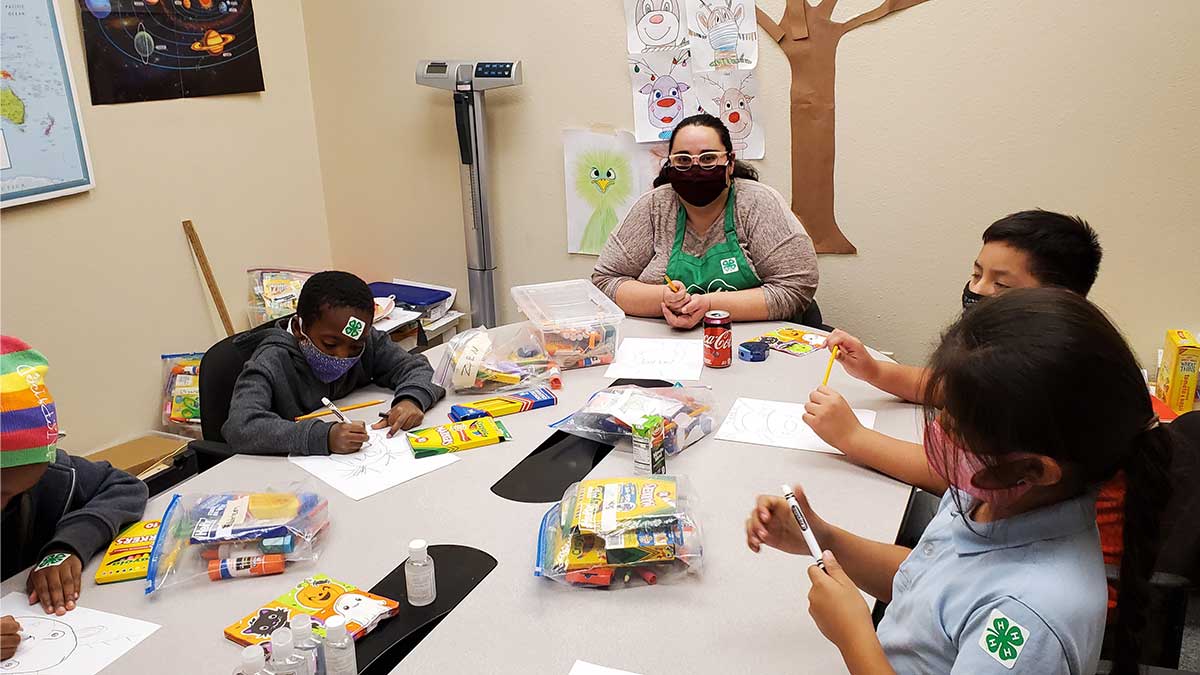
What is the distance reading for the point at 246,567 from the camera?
1.31 meters

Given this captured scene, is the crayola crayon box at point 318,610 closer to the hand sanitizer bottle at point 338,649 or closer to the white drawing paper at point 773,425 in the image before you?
the hand sanitizer bottle at point 338,649

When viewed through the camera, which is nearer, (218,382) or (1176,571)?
(1176,571)

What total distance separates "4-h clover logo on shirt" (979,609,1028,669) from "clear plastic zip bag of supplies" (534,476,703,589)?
0.47 metres

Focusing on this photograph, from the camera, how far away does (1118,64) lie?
7.79 feet

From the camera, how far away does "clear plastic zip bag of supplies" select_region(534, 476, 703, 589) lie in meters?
1.26

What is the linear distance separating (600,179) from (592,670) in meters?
2.32

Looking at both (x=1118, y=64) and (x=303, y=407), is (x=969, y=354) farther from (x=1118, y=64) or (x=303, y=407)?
(x=1118, y=64)

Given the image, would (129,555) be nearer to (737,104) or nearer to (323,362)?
(323,362)

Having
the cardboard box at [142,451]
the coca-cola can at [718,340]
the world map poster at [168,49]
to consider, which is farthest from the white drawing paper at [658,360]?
the world map poster at [168,49]

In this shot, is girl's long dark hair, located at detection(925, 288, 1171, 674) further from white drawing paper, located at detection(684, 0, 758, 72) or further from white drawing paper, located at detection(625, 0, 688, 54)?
white drawing paper, located at detection(625, 0, 688, 54)

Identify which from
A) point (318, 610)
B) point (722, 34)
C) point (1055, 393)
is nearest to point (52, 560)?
point (318, 610)

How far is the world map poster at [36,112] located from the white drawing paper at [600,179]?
1.66 meters

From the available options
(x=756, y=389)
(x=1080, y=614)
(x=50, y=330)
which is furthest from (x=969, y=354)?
(x=50, y=330)

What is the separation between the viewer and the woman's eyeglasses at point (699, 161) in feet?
7.90
